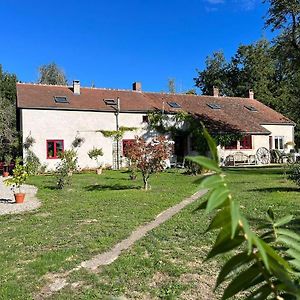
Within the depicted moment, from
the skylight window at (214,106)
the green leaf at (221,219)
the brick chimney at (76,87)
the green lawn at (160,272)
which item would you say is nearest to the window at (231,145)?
the skylight window at (214,106)

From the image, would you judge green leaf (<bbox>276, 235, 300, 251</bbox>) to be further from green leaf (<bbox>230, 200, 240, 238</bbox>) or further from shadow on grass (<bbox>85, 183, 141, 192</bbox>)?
shadow on grass (<bbox>85, 183, 141, 192</bbox>)

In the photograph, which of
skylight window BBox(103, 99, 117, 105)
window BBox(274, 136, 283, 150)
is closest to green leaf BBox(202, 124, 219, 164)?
skylight window BBox(103, 99, 117, 105)

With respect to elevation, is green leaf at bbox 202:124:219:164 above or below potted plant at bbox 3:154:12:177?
above

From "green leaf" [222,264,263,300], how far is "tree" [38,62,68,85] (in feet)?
194

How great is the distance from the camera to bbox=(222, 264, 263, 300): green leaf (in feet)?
2.91

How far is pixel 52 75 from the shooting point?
58.9m

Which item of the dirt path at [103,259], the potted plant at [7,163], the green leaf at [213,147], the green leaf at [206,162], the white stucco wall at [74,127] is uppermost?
the white stucco wall at [74,127]

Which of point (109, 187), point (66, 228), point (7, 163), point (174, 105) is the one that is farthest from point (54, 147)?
point (66, 228)

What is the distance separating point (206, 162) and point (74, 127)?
29381 millimetres

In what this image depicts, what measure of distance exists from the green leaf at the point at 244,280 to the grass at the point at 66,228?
3.54 m

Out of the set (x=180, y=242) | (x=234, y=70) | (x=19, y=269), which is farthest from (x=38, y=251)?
(x=234, y=70)

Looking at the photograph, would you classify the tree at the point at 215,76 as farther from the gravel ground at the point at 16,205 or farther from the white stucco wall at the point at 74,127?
the gravel ground at the point at 16,205

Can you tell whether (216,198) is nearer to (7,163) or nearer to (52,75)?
(7,163)

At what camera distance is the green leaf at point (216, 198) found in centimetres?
76
